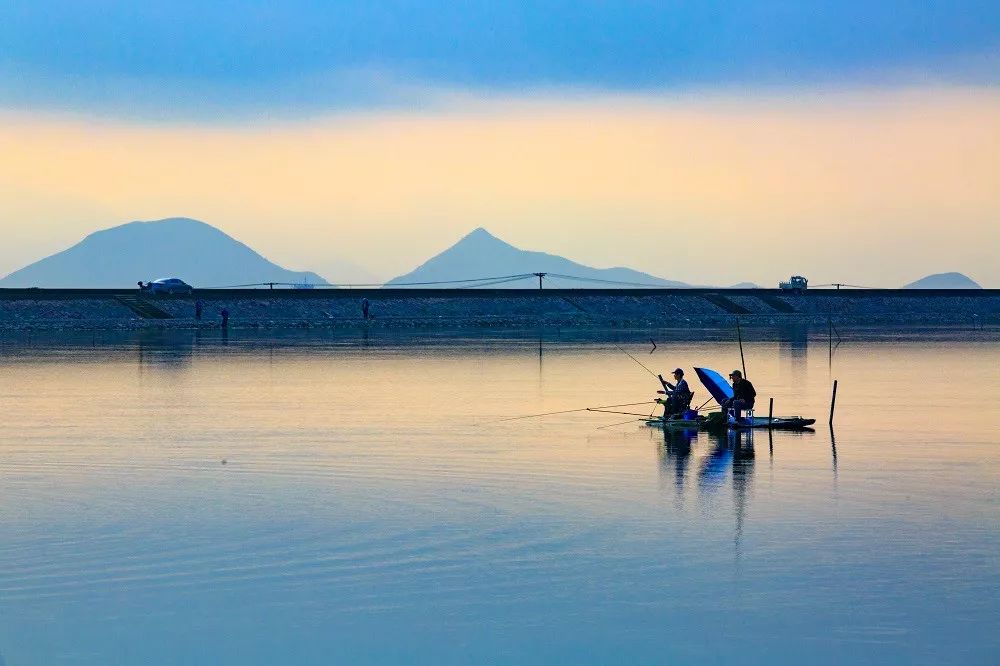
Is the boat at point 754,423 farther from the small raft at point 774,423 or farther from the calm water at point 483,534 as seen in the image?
the calm water at point 483,534

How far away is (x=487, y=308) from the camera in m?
154

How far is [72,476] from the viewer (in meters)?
32.2

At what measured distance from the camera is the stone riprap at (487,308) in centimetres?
13050

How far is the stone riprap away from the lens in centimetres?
13050

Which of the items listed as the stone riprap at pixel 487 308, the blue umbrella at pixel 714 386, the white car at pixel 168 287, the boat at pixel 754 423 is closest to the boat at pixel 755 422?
the boat at pixel 754 423

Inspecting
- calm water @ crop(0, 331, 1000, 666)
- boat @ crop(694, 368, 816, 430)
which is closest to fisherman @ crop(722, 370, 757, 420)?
boat @ crop(694, 368, 816, 430)

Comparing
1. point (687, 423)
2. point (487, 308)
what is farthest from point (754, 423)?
point (487, 308)

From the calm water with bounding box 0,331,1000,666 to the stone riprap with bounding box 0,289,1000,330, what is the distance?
8163cm

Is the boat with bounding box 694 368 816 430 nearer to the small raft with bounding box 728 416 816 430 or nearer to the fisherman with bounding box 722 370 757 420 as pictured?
the small raft with bounding box 728 416 816 430

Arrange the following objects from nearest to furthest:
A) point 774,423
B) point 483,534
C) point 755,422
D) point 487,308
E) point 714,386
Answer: point 483,534, point 774,423, point 755,422, point 714,386, point 487,308

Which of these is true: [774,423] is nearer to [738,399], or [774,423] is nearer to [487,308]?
[738,399]

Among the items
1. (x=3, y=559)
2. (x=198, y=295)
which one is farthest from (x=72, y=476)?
(x=198, y=295)

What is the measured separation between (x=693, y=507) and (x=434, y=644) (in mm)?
10558

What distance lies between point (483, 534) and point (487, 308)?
12912 cm
